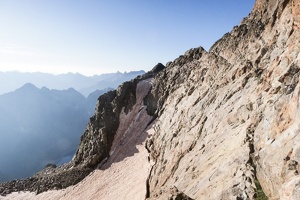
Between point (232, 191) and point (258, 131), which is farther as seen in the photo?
point (258, 131)

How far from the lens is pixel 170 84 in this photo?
1935 inches

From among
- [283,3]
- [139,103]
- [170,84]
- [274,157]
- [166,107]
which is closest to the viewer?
[274,157]

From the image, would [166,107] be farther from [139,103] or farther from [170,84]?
[139,103]

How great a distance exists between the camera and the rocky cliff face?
13.5 m

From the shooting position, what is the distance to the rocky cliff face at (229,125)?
13461mm

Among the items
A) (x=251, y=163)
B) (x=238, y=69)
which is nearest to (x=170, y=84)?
(x=238, y=69)

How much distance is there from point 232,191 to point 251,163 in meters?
2.07

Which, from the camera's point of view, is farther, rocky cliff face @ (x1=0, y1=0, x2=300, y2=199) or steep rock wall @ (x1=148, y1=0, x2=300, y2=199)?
rocky cliff face @ (x1=0, y1=0, x2=300, y2=199)

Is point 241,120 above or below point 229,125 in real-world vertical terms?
above

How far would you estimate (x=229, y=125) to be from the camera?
2167 centimetres

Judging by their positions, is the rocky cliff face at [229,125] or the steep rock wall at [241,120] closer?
the steep rock wall at [241,120]

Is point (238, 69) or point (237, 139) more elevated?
point (238, 69)

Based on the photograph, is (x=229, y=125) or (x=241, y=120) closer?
(x=241, y=120)

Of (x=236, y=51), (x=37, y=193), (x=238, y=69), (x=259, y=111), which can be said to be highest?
(x=236, y=51)
